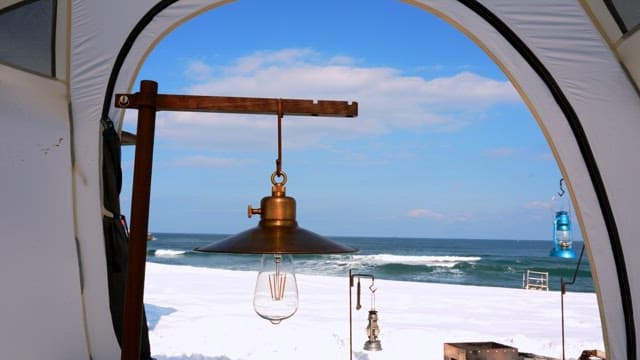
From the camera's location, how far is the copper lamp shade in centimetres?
168

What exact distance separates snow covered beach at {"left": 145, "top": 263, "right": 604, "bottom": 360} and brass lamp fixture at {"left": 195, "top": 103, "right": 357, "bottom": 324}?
17.9 ft

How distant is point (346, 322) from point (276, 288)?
8.93 metres

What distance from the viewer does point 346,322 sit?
10.5m

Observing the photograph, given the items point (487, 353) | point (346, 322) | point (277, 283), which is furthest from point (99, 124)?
point (346, 322)

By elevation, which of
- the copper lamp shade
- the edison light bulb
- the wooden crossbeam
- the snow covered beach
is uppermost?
the wooden crossbeam

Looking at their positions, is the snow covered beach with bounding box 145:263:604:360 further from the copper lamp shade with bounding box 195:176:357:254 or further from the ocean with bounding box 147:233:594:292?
the ocean with bounding box 147:233:594:292

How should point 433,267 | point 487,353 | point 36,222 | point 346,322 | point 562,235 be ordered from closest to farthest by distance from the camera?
point 36,222 < point 487,353 < point 562,235 < point 346,322 < point 433,267

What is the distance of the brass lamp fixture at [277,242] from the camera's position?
1.73 meters

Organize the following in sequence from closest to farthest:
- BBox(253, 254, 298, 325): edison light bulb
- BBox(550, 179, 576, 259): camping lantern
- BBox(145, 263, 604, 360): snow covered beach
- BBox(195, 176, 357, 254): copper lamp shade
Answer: BBox(195, 176, 357, 254): copper lamp shade → BBox(253, 254, 298, 325): edison light bulb → BBox(550, 179, 576, 259): camping lantern → BBox(145, 263, 604, 360): snow covered beach

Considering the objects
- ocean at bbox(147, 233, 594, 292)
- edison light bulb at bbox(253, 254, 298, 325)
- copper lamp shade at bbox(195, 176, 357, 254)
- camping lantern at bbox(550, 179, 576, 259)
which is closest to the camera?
copper lamp shade at bbox(195, 176, 357, 254)

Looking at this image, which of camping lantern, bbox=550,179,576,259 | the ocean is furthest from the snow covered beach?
the ocean

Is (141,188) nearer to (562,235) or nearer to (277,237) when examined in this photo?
(277,237)

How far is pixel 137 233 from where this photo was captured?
6.35 ft

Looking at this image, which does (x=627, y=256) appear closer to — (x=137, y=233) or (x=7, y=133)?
(x=137, y=233)
